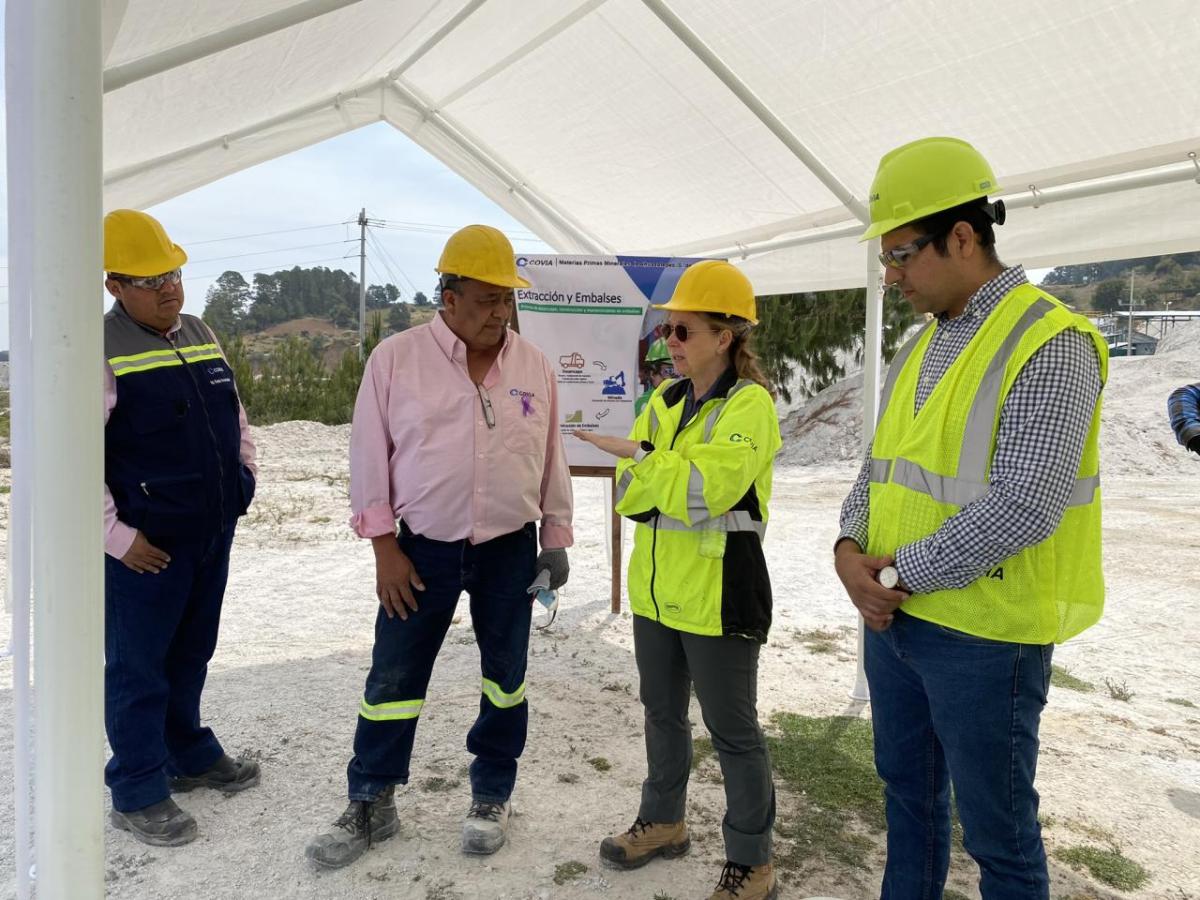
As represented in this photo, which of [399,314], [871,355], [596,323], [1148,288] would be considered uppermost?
[1148,288]

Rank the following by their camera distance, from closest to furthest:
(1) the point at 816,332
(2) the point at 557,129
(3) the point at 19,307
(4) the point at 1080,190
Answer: (3) the point at 19,307, (4) the point at 1080,190, (2) the point at 557,129, (1) the point at 816,332

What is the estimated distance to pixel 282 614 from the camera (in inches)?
237

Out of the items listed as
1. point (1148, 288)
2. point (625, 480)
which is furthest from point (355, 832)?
point (1148, 288)

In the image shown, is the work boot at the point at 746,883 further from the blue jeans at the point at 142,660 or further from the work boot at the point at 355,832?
the blue jeans at the point at 142,660

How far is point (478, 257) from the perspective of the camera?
2.72m

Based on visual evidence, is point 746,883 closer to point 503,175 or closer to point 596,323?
point 596,323

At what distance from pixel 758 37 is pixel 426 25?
6.43 ft

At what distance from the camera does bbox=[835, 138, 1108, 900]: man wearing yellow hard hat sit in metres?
1.66

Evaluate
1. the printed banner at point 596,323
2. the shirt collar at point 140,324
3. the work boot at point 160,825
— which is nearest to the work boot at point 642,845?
the work boot at point 160,825

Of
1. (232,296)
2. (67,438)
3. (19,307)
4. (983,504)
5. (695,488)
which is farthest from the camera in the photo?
(232,296)

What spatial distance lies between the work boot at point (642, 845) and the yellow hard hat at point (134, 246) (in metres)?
2.43

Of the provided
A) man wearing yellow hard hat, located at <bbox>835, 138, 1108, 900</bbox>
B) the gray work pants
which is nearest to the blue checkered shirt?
man wearing yellow hard hat, located at <bbox>835, 138, 1108, 900</bbox>

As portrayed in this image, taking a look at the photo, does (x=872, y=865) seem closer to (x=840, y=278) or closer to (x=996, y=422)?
(x=996, y=422)

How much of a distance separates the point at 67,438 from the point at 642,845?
85.7 inches
